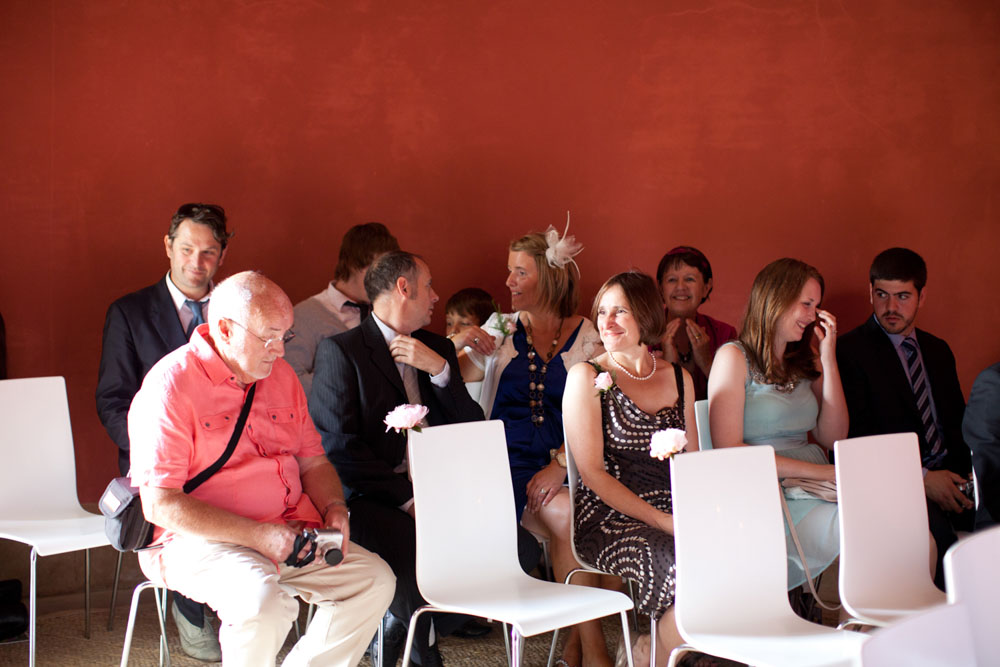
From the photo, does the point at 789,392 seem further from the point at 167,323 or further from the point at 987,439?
the point at 167,323

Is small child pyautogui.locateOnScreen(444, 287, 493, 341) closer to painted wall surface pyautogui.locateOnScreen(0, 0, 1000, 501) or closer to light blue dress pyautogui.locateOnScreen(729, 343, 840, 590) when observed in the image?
painted wall surface pyautogui.locateOnScreen(0, 0, 1000, 501)

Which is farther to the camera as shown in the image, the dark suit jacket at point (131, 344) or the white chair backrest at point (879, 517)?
the dark suit jacket at point (131, 344)

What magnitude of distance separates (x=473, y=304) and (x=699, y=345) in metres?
1.08

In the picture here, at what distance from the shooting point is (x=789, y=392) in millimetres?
3762

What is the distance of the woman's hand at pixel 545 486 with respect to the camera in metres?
3.68

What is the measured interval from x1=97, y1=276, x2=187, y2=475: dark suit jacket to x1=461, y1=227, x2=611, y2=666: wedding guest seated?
1247 millimetres

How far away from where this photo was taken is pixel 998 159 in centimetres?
507

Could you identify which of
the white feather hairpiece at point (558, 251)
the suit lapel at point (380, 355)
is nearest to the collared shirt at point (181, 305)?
the suit lapel at point (380, 355)

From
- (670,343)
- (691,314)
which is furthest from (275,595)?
(691,314)

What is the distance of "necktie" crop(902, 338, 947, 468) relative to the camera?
4.16 metres

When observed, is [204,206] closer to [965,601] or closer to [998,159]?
[965,601]

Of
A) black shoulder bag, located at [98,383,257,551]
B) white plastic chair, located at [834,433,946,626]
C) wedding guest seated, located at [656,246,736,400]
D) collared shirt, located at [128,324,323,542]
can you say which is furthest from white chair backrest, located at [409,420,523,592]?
wedding guest seated, located at [656,246,736,400]

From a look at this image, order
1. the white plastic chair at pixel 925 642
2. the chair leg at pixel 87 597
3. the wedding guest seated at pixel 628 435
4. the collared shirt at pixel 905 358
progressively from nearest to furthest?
the white plastic chair at pixel 925 642 < the wedding guest seated at pixel 628 435 < the chair leg at pixel 87 597 < the collared shirt at pixel 905 358

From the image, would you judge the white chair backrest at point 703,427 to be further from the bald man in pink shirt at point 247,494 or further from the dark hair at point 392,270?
the bald man in pink shirt at point 247,494
